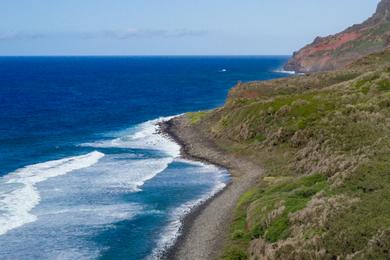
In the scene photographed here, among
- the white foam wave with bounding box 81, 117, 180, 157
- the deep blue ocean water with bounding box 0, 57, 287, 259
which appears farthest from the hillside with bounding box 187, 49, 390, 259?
the deep blue ocean water with bounding box 0, 57, 287, 259

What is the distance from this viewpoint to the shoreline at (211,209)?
40.2 meters

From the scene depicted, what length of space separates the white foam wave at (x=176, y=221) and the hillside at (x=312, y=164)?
443 centimetres

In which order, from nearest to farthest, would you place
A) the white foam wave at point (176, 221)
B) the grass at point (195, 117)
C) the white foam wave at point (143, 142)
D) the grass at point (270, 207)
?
1. the grass at point (270, 207)
2. the white foam wave at point (176, 221)
3. the white foam wave at point (143, 142)
4. the grass at point (195, 117)

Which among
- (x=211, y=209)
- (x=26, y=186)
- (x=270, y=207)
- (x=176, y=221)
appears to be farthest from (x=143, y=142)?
(x=270, y=207)

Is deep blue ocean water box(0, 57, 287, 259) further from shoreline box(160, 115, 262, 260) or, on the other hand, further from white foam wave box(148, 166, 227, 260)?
shoreline box(160, 115, 262, 260)

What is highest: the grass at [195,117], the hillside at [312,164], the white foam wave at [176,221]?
the hillside at [312,164]

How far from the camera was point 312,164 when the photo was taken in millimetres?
56094

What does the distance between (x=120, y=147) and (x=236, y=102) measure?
2415 cm

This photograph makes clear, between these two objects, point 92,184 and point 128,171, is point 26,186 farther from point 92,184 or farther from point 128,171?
point 128,171

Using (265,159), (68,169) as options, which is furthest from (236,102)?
(68,169)

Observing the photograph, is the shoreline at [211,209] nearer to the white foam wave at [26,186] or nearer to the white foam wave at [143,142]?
the white foam wave at [143,142]

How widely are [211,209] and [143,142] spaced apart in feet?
126

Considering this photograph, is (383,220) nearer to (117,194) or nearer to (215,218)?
(215,218)

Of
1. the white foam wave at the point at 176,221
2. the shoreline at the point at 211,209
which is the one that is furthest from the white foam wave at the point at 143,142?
the white foam wave at the point at 176,221
